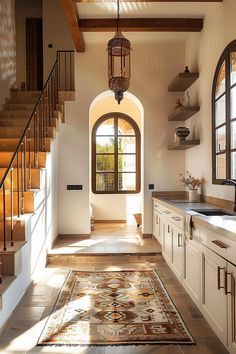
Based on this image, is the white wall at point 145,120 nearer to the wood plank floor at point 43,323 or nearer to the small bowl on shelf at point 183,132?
the small bowl on shelf at point 183,132

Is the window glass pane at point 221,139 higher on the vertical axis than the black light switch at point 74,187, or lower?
higher

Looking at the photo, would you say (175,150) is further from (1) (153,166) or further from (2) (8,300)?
(2) (8,300)

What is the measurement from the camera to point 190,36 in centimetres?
582

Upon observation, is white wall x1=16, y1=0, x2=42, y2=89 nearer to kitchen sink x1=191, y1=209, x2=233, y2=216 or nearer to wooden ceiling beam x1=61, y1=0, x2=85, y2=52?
wooden ceiling beam x1=61, y1=0, x2=85, y2=52

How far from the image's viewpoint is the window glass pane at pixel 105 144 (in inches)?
337

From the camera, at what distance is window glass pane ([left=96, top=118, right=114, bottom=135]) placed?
8.55 m

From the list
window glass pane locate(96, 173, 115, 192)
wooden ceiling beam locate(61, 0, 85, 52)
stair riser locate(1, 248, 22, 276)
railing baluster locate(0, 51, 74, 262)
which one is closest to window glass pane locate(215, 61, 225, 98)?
wooden ceiling beam locate(61, 0, 85, 52)

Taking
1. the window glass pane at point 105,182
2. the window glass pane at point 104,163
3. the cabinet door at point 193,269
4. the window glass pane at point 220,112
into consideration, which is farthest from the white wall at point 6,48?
the cabinet door at point 193,269

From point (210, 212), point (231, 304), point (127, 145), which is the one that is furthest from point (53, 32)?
point (231, 304)

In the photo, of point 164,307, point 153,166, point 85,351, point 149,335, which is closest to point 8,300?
point 85,351

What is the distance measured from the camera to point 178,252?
3.99 meters

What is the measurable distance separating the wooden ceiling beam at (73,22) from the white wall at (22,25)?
321cm

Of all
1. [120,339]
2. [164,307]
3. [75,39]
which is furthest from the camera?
[75,39]

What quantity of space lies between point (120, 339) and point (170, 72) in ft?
15.7
